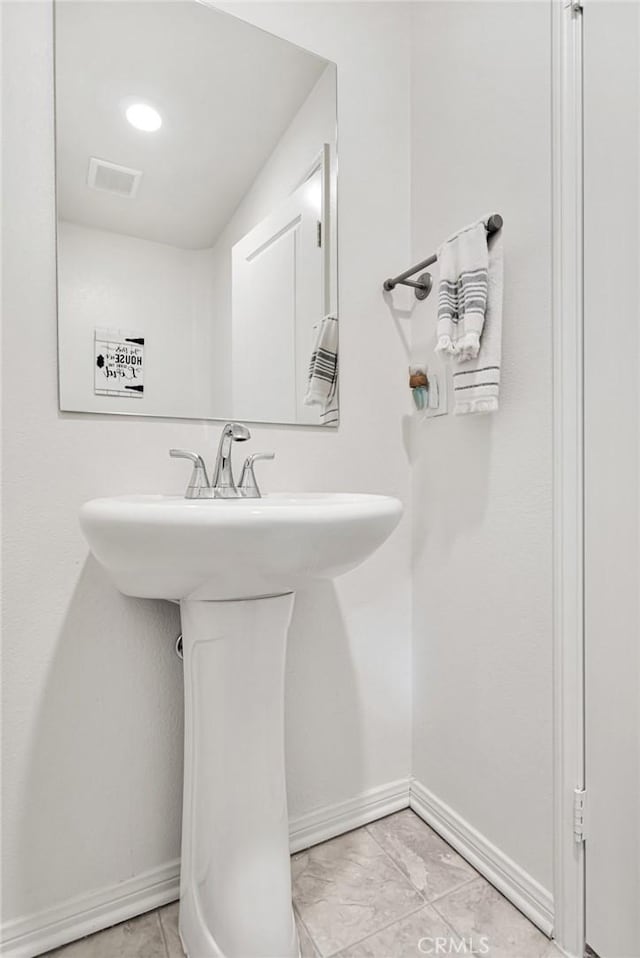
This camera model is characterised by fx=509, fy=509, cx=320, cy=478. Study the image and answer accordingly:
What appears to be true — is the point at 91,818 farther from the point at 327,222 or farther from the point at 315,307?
the point at 327,222

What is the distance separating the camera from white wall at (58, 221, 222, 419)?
1041mm

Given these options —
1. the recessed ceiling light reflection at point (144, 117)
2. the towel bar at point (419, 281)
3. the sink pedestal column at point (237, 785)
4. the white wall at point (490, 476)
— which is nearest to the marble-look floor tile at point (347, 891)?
the sink pedestal column at point (237, 785)

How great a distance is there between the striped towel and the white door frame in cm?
53

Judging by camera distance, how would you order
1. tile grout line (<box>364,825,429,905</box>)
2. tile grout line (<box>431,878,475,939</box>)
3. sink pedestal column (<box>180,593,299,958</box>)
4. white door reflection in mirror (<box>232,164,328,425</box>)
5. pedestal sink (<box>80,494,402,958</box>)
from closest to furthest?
pedestal sink (<box>80,494,402,958</box>) → sink pedestal column (<box>180,593,299,958</box>) → tile grout line (<box>431,878,475,939</box>) → tile grout line (<box>364,825,429,905</box>) → white door reflection in mirror (<box>232,164,328,425</box>)

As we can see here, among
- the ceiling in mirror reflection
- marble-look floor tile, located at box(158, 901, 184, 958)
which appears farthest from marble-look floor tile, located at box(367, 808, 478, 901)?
the ceiling in mirror reflection

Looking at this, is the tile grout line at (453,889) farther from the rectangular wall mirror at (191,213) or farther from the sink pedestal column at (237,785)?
the rectangular wall mirror at (191,213)

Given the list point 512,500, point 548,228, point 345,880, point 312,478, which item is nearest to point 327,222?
point 548,228

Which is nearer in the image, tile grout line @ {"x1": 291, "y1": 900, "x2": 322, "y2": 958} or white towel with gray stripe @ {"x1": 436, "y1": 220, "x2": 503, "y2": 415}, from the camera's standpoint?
tile grout line @ {"x1": 291, "y1": 900, "x2": 322, "y2": 958}

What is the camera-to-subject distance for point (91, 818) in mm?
1046

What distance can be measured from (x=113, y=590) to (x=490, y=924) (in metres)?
1.03

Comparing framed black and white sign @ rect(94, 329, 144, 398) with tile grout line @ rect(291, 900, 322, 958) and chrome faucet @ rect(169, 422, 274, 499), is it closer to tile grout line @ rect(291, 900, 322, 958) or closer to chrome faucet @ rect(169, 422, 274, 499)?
chrome faucet @ rect(169, 422, 274, 499)

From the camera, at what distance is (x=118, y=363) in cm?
109

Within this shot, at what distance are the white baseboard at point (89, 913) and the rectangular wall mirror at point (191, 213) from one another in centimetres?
100

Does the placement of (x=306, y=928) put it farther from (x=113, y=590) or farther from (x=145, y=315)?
(x=145, y=315)
